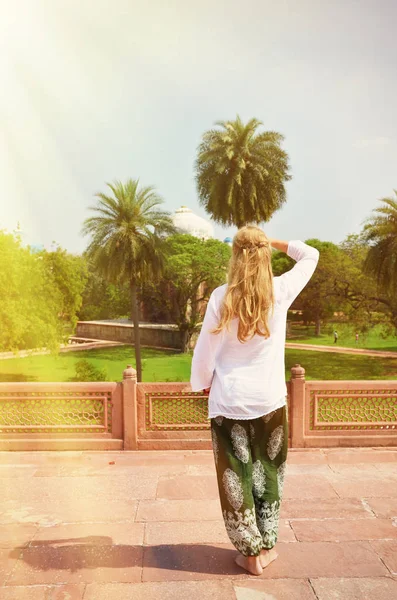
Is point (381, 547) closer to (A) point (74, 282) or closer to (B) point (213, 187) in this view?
(B) point (213, 187)

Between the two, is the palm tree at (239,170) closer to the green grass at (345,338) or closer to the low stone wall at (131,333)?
the green grass at (345,338)

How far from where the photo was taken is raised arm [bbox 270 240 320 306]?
2.86m

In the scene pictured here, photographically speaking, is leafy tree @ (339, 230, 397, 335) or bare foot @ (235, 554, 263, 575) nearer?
bare foot @ (235, 554, 263, 575)

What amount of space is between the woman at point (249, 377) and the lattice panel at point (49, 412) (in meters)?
3.64

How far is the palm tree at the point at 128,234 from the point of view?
21078 millimetres

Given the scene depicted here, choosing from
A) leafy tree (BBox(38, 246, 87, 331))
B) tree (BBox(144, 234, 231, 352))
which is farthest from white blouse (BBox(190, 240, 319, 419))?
tree (BBox(144, 234, 231, 352))

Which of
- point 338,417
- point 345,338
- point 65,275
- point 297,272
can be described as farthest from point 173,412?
point 345,338

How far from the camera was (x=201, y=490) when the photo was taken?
485cm

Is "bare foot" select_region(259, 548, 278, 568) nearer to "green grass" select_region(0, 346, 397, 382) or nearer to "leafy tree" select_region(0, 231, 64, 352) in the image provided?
"leafy tree" select_region(0, 231, 64, 352)

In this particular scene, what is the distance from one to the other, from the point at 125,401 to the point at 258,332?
3.89 metres

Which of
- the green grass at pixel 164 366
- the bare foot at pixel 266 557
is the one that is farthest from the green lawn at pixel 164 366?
the bare foot at pixel 266 557

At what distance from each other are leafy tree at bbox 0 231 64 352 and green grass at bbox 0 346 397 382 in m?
3.52

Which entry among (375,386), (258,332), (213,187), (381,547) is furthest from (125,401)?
(213,187)

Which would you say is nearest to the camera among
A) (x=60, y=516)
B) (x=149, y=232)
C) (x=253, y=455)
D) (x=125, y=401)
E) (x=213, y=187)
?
(x=253, y=455)
